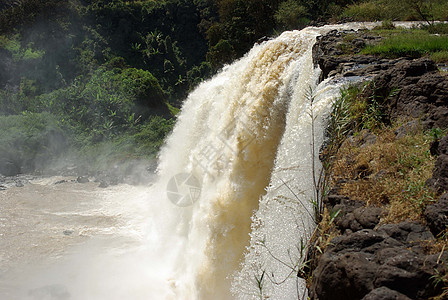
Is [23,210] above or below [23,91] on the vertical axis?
below

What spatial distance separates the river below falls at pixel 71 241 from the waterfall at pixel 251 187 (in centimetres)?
79

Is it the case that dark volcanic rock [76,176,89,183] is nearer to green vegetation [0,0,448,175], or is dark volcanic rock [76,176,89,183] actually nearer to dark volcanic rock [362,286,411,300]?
green vegetation [0,0,448,175]

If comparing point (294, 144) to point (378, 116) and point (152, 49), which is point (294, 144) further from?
point (152, 49)

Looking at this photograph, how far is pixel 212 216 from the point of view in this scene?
22.4 feet

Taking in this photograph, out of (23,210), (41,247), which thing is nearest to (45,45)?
(23,210)

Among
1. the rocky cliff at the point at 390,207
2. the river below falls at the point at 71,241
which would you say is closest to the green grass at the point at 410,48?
the rocky cliff at the point at 390,207

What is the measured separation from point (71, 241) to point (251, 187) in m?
5.74

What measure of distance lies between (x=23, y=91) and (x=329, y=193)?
1054 inches

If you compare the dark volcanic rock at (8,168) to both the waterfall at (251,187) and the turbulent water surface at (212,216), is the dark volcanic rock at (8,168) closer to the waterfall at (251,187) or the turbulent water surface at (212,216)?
the turbulent water surface at (212,216)

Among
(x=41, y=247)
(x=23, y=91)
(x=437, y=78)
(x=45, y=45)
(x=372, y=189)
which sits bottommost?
(x=41, y=247)

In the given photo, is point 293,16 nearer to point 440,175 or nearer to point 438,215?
point 440,175

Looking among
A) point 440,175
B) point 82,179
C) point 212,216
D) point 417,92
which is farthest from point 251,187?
point 82,179

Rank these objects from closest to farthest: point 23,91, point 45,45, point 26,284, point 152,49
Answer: point 26,284
point 23,91
point 45,45
point 152,49

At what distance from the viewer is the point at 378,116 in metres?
4.93
